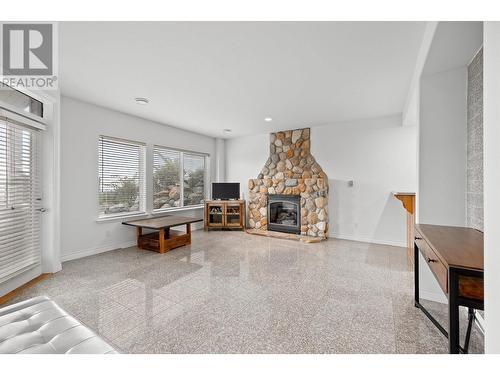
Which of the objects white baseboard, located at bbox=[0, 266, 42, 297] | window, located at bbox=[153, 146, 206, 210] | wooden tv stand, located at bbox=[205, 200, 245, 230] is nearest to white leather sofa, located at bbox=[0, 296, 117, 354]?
white baseboard, located at bbox=[0, 266, 42, 297]

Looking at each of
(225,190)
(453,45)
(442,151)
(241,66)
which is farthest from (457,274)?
(225,190)

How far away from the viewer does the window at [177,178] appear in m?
4.86

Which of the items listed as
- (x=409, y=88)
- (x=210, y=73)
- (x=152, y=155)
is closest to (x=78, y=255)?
(x=152, y=155)

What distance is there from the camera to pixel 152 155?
4.66 meters

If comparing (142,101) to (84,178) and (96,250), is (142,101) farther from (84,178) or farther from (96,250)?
(96,250)

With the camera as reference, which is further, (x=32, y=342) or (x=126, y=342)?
(x=126, y=342)

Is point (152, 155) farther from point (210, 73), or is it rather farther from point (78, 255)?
point (210, 73)

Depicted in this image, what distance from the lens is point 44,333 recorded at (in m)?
1.15

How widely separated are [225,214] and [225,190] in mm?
615

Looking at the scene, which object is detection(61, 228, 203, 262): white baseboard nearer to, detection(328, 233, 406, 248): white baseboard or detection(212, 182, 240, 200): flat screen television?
detection(212, 182, 240, 200): flat screen television

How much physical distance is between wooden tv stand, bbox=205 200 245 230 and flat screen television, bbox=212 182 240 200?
20 cm

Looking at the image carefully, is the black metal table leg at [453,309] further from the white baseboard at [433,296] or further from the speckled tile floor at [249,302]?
the white baseboard at [433,296]
